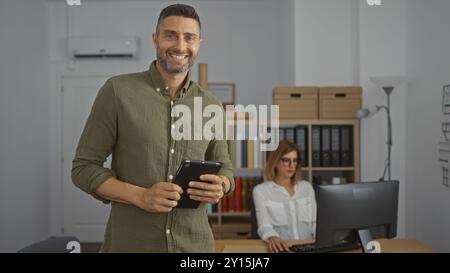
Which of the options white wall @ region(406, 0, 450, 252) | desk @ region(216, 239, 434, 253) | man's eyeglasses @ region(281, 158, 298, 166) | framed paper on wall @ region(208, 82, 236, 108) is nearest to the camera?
desk @ region(216, 239, 434, 253)

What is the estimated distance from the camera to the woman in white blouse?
193cm

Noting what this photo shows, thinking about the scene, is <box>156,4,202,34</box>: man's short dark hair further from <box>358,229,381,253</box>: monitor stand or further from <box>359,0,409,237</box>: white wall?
<box>359,0,409,237</box>: white wall

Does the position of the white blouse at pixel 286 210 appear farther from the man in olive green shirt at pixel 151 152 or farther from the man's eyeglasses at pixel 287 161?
the man in olive green shirt at pixel 151 152

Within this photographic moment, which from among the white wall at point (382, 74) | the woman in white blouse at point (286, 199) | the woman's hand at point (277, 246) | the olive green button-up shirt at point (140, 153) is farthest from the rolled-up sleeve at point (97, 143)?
the white wall at point (382, 74)

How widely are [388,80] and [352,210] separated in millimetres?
1204

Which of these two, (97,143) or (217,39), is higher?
(217,39)

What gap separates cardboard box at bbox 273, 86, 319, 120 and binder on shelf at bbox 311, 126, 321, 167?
0.08 metres

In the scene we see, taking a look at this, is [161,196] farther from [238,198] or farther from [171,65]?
[238,198]

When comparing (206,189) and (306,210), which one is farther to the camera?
(306,210)

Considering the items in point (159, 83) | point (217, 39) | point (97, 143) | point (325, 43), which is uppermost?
point (217, 39)

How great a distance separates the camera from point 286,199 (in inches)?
77.3

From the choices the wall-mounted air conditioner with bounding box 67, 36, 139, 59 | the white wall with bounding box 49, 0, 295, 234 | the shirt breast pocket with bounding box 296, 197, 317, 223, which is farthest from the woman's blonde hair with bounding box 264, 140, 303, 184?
the wall-mounted air conditioner with bounding box 67, 36, 139, 59

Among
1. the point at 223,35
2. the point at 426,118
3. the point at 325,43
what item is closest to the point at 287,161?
the point at 426,118

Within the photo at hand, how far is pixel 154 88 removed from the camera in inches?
30.2
